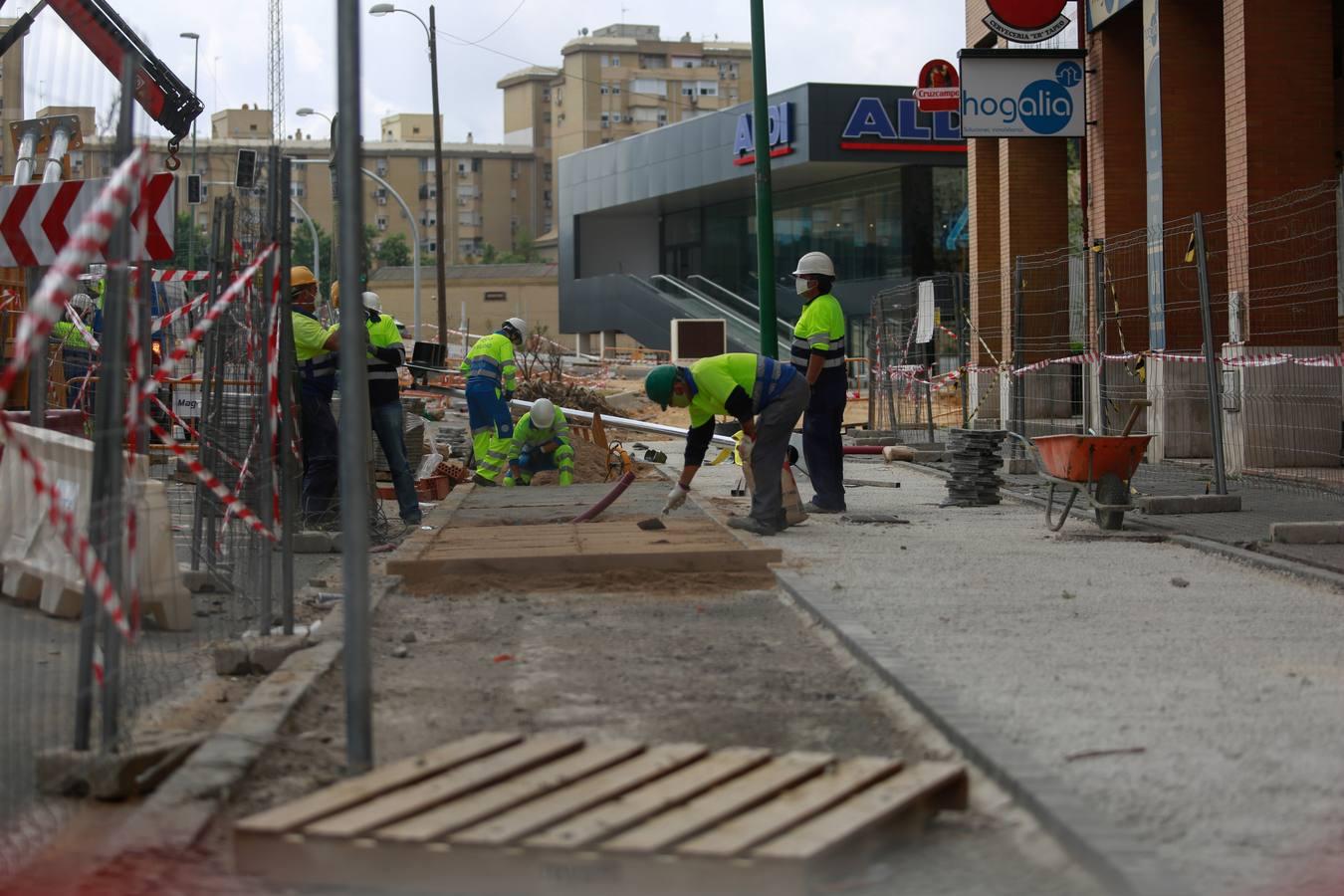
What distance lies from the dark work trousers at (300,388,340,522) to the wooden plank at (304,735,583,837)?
7718mm

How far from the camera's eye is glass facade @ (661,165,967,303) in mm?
48938

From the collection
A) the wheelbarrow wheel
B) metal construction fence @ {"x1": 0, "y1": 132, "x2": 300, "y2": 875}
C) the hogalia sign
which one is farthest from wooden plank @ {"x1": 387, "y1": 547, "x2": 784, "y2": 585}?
the hogalia sign

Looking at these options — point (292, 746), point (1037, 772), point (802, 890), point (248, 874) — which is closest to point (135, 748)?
point (292, 746)

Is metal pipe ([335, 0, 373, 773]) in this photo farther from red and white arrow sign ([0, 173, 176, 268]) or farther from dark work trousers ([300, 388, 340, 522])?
red and white arrow sign ([0, 173, 176, 268])


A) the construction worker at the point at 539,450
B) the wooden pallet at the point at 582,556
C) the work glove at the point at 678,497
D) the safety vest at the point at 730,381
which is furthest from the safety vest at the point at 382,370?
the construction worker at the point at 539,450

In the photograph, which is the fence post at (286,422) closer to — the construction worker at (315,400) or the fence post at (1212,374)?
the construction worker at (315,400)

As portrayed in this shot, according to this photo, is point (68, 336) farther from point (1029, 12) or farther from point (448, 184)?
point (448, 184)

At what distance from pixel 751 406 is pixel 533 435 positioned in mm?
6068

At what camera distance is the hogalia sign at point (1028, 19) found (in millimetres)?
21016

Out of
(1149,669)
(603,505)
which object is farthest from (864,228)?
(1149,669)

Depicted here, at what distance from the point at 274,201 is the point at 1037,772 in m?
4.60

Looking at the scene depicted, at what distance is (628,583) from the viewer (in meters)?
9.49

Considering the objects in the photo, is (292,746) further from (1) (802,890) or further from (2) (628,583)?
(2) (628,583)

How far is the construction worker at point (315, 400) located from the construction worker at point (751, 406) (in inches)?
107
